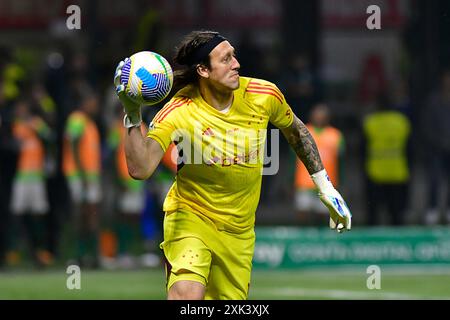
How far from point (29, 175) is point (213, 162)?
867cm

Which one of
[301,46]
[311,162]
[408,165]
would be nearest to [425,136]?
[408,165]

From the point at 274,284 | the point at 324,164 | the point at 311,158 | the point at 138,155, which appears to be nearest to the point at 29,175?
the point at 274,284

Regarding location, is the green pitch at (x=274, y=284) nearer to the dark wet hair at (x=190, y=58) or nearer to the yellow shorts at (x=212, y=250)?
the yellow shorts at (x=212, y=250)

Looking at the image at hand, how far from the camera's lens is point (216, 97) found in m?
9.19

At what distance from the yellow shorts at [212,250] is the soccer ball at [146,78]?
912 mm

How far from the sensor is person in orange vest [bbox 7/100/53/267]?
1727 cm

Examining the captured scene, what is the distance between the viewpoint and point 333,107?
63.5ft

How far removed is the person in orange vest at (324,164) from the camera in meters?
18.1

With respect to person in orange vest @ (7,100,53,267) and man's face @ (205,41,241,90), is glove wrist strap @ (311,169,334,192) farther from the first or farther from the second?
person in orange vest @ (7,100,53,267)

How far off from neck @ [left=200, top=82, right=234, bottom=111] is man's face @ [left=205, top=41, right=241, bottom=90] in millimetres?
86

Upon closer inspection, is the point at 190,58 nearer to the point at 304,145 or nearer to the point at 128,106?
the point at 128,106

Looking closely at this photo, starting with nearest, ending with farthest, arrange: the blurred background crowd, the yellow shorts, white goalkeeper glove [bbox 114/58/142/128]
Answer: white goalkeeper glove [bbox 114/58/142/128], the yellow shorts, the blurred background crowd

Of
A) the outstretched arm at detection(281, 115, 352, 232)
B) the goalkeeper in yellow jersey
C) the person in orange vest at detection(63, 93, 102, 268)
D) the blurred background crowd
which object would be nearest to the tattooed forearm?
the outstretched arm at detection(281, 115, 352, 232)

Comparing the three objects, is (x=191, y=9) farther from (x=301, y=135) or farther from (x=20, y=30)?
(x=301, y=135)
